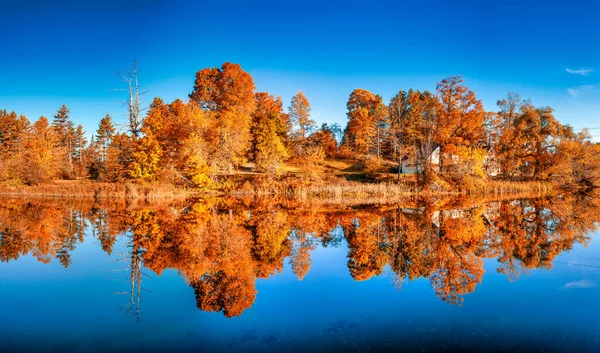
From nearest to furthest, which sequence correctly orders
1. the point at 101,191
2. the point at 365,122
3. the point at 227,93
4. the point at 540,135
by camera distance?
the point at 101,191
the point at 540,135
the point at 227,93
the point at 365,122

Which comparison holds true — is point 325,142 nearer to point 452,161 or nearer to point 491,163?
point 452,161

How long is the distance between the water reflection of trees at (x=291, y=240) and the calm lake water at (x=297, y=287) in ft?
0.24

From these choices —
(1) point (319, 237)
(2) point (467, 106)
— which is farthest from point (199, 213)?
(2) point (467, 106)

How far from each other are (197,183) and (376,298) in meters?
29.3

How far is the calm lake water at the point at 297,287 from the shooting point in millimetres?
6227

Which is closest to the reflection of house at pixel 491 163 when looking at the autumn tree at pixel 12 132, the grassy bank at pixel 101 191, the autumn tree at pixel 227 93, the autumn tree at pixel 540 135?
the autumn tree at pixel 540 135

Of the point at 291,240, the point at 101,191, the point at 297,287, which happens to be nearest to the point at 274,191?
the point at 101,191

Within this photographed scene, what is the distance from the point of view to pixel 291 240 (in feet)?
47.4

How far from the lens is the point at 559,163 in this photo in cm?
4181

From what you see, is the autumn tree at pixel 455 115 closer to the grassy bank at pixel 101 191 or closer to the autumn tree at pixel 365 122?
the autumn tree at pixel 365 122

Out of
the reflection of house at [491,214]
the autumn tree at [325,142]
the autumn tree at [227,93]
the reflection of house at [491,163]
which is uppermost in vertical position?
the autumn tree at [227,93]

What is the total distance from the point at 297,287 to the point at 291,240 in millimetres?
5355

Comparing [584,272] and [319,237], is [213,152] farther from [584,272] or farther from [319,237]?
[584,272]

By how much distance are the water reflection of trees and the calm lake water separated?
7cm
